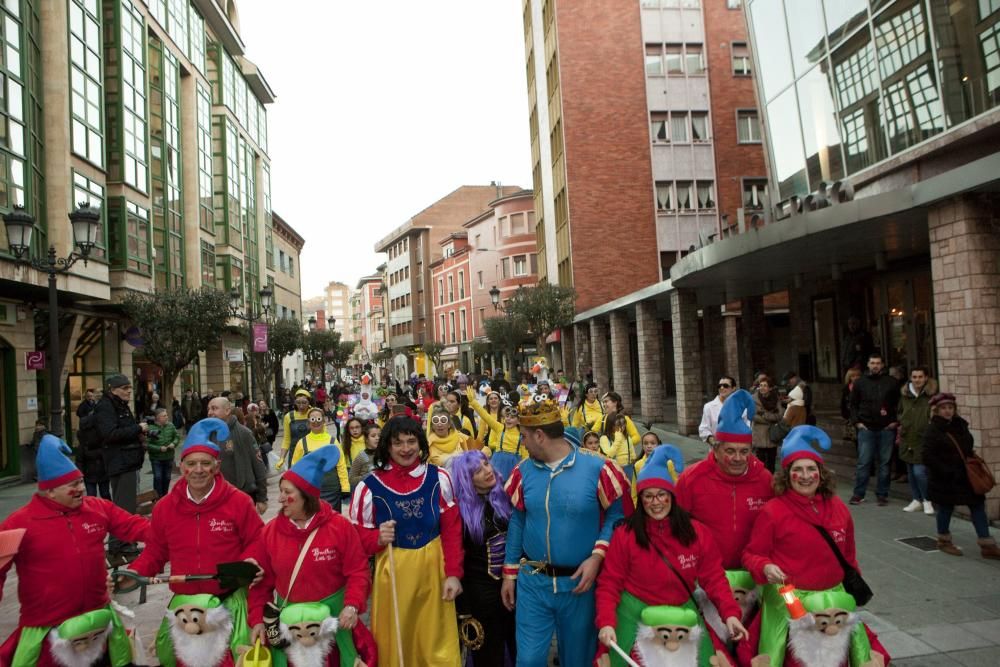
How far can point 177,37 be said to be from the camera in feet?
95.2

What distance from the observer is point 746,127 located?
3650 cm

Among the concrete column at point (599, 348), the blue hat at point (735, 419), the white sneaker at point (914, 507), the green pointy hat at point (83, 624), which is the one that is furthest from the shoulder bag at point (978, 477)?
the concrete column at point (599, 348)

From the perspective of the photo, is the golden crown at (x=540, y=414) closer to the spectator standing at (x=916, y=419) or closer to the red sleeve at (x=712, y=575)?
the red sleeve at (x=712, y=575)

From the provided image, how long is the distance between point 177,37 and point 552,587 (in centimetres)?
3104

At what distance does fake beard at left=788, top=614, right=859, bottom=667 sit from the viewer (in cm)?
370

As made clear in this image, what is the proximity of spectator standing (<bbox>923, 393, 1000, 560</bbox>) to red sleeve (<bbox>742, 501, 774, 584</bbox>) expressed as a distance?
4.36 metres

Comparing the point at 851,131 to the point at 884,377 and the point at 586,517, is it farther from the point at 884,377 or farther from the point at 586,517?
the point at 586,517

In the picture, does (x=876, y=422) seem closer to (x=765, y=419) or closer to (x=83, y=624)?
(x=765, y=419)

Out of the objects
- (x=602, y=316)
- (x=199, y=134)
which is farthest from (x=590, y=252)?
(x=199, y=134)

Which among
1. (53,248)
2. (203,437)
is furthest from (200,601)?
(53,248)

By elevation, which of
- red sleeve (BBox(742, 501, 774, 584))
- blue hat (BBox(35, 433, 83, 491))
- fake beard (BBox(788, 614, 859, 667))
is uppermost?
blue hat (BBox(35, 433, 83, 491))

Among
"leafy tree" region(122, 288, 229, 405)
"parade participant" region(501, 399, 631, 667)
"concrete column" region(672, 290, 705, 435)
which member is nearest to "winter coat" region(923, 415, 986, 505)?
"parade participant" region(501, 399, 631, 667)

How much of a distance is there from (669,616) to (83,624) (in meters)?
3.06

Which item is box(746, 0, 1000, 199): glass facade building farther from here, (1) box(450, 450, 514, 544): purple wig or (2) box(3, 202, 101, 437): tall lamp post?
(2) box(3, 202, 101, 437): tall lamp post
